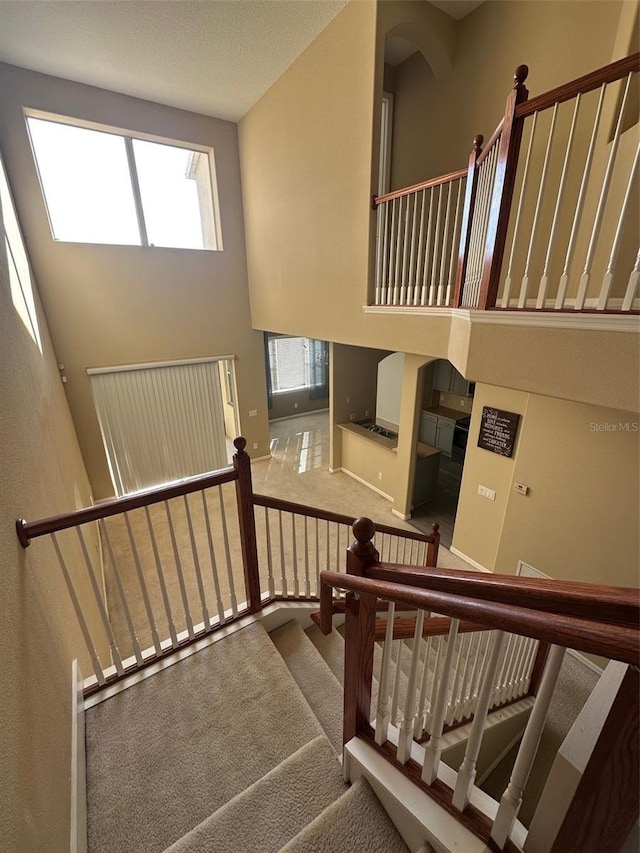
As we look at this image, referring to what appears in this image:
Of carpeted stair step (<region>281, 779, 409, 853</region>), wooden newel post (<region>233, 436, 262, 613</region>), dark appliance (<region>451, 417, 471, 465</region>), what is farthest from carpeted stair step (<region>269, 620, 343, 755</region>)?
dark appliance (<region>451, 417, 471, 465</region>)

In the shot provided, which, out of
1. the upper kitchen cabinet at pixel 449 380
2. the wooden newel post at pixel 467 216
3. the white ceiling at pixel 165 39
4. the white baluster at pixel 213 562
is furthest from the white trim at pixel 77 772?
the upper kitchen cabinet at pixel 449 380

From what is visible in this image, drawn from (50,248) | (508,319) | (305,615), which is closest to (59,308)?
(50,248)

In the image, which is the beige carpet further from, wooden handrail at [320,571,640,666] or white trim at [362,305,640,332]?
white trim at [362,305,640,332]

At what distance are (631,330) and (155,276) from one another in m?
5.24

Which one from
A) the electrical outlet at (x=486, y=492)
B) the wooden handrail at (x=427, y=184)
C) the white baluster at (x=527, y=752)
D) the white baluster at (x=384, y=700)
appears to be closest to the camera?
the white baluster at (x=527, y=752)

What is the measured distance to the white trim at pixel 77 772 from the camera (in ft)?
3.95

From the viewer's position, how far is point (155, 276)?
4.74 metres

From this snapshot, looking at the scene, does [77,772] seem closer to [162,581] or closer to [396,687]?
[162,581]

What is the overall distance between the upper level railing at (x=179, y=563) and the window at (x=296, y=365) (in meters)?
4.01

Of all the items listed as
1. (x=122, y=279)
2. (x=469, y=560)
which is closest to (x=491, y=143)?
(x=469, y=560)

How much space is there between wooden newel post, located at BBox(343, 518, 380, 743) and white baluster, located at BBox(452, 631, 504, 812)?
1.14 feet

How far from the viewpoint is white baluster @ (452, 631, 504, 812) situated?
747mm

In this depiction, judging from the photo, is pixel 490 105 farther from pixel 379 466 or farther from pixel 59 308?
pixel 59 308

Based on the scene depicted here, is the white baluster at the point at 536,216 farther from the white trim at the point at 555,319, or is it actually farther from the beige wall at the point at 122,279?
the beige wall at the point at 122,279
